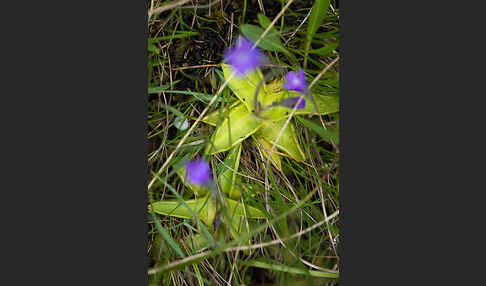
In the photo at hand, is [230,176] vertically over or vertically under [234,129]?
under

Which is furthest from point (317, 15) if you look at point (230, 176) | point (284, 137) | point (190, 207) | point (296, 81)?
point (190, 207)

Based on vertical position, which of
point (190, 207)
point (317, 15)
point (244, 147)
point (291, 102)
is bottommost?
point (190, 207)

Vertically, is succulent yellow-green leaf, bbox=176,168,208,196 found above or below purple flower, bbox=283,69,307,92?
below

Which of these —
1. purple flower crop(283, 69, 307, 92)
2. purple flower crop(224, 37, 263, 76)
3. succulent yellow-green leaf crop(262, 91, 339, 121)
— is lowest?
succulent yellow-green leaf crop(262, 91, 339, 121)

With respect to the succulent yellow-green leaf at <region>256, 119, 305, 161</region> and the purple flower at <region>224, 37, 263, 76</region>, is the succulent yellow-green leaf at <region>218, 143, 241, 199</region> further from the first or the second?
the purple flower at <region>224, 37, 263, 76</region>

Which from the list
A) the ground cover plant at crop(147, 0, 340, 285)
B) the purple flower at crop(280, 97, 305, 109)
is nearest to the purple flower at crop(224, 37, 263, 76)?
the ground cover plant at crop(147, 0, 340, 285)

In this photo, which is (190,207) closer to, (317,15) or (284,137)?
(284,137)
